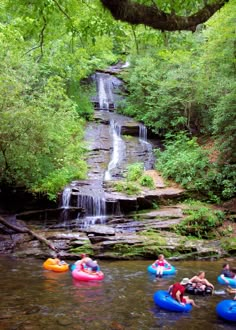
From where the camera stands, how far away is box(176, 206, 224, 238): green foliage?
15.3 m

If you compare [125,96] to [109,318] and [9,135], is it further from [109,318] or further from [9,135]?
[109,318]

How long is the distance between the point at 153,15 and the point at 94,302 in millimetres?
6896

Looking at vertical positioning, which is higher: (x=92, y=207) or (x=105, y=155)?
(x=105, y=155)

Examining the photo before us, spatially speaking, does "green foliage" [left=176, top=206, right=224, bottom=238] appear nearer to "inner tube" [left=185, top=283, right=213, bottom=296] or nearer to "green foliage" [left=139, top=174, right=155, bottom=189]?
"green foliage" [left=139, top=174, right=155, bottom=189]

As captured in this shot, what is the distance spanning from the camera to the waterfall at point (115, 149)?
20.9 meters

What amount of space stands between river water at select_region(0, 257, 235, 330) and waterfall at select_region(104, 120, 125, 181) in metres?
9.09

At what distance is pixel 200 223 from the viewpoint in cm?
1577

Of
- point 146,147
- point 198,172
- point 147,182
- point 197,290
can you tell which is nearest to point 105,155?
point 146,147

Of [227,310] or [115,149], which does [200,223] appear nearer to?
[227,310]

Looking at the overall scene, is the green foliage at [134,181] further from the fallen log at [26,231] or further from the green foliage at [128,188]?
the fallen log at [26,231]

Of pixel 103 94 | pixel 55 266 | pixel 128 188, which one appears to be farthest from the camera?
pixel 103 94

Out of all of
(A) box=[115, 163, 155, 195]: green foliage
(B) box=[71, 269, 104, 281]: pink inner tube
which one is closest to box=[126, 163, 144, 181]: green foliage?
(A) box=[115, 163, 155, 195]: green foliage

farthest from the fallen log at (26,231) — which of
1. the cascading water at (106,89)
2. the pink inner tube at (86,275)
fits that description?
the cascading water at (106,89)

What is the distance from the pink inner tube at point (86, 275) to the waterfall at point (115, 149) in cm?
922
